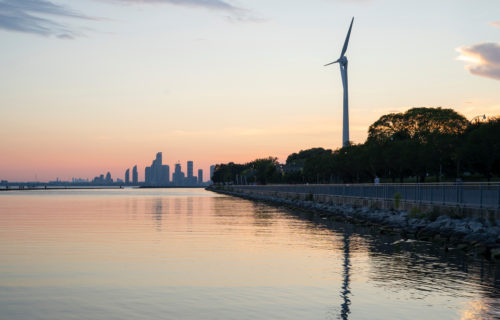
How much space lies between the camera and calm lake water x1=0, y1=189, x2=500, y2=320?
19.7 meters

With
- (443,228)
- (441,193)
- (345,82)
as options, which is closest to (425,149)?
(345,82)

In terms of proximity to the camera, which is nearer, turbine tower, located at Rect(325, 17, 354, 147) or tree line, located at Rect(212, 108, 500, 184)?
tree line, located at Rect(212, 108, 500, 184)

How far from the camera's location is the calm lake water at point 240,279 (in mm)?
19734

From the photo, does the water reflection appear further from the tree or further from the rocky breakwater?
the tree

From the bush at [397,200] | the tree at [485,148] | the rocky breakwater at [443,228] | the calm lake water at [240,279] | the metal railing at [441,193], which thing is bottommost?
the calm lake water at [240,279]

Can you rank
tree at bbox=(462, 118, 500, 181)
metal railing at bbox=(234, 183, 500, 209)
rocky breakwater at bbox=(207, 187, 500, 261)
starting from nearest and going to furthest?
1. rocky breakwater at bbox=(207, 187, 500, 261)
2. metal railing at bbox=(234, 183, 500, 209)
3. tree at bbox=(462, 118, 500, 181)

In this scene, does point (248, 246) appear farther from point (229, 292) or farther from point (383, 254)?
point (229, 292)

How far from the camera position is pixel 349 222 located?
206 ft

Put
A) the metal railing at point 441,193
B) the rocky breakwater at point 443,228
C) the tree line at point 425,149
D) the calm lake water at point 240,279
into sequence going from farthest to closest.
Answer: the tree line at point 425,149, the metal railing at point 441,193, the rocky breakwater at point 443,228, the calm lake water at point 240,279

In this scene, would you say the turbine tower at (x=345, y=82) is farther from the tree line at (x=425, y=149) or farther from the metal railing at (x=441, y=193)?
the metal railing at (x=441, y=193)

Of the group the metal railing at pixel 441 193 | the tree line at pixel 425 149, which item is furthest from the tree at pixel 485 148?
the metal railing at pixel 441 193

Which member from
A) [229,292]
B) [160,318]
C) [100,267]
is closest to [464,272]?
[229,292]

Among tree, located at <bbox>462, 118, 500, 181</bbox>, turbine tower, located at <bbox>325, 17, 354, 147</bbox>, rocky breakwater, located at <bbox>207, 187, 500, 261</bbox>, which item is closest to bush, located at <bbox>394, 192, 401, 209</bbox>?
rocky breakwater, located at <bbox>207, 187, 500, 261</bbox>

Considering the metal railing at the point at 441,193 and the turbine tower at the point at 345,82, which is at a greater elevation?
the turbine tower at the point at 345,82
